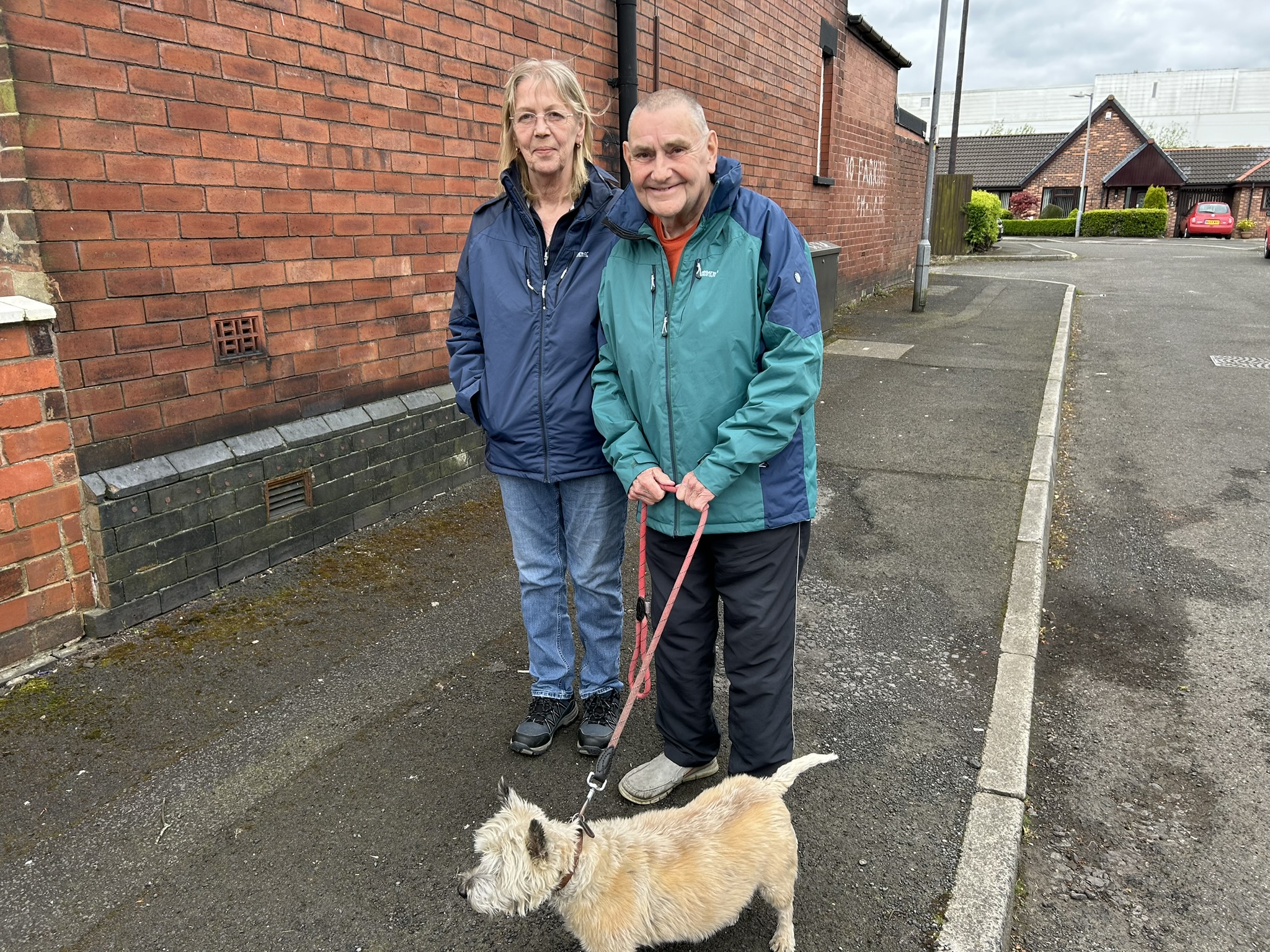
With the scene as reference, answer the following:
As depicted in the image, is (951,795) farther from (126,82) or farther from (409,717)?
(126,82)

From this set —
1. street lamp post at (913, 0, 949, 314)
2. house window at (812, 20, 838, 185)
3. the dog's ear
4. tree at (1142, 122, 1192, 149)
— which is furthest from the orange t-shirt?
tree at (1142, 122, 1192, 149)

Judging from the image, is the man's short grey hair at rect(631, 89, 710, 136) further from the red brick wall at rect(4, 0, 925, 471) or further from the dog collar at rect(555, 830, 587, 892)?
the red brick wall at rect(4, 0, 925, 471)

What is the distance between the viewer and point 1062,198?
52344mm

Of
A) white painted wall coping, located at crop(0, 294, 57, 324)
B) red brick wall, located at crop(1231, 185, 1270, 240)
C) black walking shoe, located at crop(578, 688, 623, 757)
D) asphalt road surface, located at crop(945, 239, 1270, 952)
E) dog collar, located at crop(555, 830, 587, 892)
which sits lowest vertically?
asphalt road surface, located at crop(945, 239, 1270, 952)

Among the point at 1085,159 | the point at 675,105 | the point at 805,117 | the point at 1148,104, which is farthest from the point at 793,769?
the point at 1148,104

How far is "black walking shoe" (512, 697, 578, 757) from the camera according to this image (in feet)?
10.3

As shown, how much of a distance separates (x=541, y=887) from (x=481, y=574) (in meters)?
2.79

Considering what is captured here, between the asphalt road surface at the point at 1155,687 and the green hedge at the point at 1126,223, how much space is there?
4160cm

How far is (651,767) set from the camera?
2971 millimetres

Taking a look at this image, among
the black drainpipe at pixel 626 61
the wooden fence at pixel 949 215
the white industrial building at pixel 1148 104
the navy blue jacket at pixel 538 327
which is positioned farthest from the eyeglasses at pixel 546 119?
the white industrial building at pixel 1148 104

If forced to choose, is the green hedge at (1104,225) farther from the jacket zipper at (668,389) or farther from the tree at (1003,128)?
the jacket zipper at (668,389)

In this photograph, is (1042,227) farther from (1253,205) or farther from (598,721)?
(598,721)

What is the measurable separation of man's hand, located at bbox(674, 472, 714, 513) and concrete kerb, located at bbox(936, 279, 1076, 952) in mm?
1326

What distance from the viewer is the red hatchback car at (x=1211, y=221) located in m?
42.8
